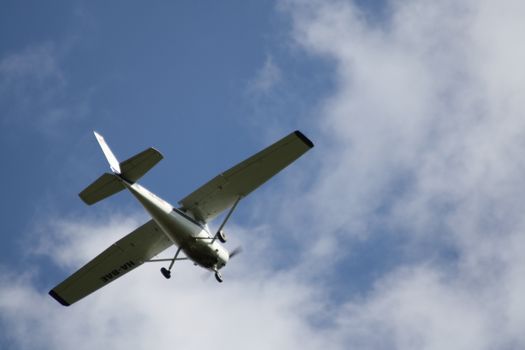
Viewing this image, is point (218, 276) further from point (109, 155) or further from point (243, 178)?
point (109, 155)

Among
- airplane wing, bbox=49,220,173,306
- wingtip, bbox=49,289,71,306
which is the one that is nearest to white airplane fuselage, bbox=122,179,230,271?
airplane wing, bbox=49,220,173,306

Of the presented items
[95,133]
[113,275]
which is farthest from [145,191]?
[113,275]

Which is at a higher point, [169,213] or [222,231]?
[169,213]

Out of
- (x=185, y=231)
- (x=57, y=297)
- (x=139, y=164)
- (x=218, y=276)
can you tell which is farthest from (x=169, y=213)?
(x=57, y=297)

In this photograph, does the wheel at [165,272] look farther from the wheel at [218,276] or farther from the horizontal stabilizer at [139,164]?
the horizontal stabilizer at [139,164]

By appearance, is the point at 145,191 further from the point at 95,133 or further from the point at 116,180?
the point at 95,133

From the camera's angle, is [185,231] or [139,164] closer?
[139,164]

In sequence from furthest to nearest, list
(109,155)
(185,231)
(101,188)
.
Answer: (185,231) < (109,155) < (101,188)
